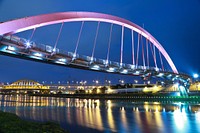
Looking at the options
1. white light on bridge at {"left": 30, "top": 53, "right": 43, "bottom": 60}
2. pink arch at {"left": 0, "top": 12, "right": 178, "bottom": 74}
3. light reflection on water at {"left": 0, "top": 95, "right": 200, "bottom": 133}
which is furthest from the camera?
white light on bridge at {"left": 30, "top": 53, "right": 43, "bottom": 60}

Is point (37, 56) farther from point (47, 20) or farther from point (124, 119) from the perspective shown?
point (124, 119)

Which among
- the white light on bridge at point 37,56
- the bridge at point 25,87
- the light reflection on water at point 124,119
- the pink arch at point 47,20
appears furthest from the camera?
the bridge at point 25,87

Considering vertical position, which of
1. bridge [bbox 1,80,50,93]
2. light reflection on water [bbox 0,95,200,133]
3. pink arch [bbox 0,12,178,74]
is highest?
pink arch [bbox 0,12,178,74]

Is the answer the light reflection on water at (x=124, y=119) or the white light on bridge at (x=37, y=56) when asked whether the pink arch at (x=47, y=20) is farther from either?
the light reflection on water at (x=124, y=119)

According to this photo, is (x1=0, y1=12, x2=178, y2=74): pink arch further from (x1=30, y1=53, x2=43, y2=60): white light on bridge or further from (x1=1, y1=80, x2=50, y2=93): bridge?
(x1=1, y1=80, x2=50, y2=93): bridge

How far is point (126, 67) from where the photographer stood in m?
31.6

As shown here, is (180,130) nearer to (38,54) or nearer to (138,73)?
(38,54)

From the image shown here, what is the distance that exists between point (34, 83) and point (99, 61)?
384 ft

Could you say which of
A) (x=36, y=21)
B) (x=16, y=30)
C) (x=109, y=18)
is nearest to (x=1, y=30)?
(x=16, y=30)

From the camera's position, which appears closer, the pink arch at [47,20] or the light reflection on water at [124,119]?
the light reflection on water at [124,119]

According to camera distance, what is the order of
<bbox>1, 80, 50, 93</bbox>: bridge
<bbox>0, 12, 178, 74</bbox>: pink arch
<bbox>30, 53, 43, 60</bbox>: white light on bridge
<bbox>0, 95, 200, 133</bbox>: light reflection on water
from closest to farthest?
<bbox>0, 95, 200, 133</bbox>: light reflection on water → <bbox>0, 12, 178, 74</bbox>: pink arch → <bbox>30, 53, 43, 60</bbox>: white light on bridge → <bbox>1, 80, 50, 93</bbox>: bridge

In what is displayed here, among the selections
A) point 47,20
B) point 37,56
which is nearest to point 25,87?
point 37,56

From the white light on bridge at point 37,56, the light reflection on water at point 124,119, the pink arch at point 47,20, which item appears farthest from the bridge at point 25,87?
the white light on bridge at point 37,56

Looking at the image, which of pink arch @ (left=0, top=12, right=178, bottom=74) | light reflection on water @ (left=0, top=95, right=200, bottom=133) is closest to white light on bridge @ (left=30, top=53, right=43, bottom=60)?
pink arch @ (left=0, top=12, right=178, bottom=74)
